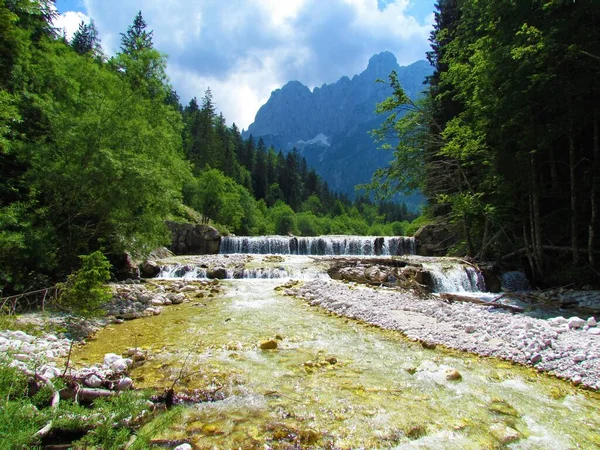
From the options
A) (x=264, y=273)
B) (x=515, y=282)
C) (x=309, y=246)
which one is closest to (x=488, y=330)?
(x=515, y=282)

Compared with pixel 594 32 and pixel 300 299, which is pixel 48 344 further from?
pixel 594 32

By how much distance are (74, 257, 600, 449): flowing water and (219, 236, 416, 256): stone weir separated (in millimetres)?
21933

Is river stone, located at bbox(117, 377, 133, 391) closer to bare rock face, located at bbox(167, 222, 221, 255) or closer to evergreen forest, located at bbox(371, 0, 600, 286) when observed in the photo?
evergreen forest, located at bbox(371, 0, 600, 286)

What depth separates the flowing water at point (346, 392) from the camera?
11.5ft

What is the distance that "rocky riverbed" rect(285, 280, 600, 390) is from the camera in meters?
5.30

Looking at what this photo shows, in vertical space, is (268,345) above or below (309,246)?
below

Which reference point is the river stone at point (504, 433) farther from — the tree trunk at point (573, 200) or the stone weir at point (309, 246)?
the stone weir at point (309, 246)

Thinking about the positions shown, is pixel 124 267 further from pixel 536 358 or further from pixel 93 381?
pixel 536 358

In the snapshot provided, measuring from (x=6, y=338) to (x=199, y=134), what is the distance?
186ft

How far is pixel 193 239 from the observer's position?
93.8 feet

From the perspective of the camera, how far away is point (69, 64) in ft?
52.4

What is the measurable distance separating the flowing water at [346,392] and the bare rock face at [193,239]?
2145 cm

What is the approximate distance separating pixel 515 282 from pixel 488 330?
27.2 ft

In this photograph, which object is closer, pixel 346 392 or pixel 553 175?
pixel 346 392
